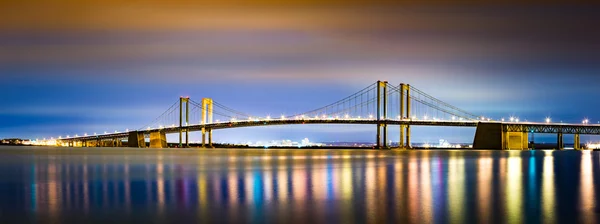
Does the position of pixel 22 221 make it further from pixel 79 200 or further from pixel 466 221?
pixel 466 221

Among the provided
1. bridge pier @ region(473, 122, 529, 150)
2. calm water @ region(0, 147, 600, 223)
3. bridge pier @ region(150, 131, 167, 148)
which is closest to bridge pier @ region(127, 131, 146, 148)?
bridge pier @ region(150, 131, 167, 148)

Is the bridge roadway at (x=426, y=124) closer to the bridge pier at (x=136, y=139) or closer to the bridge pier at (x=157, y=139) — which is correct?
the bridge pier at (x=157, y=139)

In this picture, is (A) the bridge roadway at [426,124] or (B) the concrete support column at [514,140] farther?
(B) the concrete support column at [514,140]

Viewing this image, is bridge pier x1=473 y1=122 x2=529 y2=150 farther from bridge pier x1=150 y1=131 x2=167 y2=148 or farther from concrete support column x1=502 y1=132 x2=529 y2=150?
bridge pier x1=150 y1=131 x2=167 y2=148

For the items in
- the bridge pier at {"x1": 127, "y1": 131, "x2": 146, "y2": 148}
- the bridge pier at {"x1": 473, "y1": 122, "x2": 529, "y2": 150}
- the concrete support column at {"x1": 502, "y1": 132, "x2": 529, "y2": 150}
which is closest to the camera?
the bridge pier at {"x1": 473, "y1": 122, "x2": 529, "y2": 150}

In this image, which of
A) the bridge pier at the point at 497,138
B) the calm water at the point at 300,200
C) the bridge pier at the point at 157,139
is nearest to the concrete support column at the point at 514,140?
the bridge pier at the point at 497,138

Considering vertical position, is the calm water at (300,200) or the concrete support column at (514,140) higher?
the calm water at (300,200)

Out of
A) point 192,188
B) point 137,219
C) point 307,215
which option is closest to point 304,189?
point 192,188

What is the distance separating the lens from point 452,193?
61.6 feet

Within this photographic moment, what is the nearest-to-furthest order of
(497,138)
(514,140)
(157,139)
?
(497,138)
(514,140)
(157,139)

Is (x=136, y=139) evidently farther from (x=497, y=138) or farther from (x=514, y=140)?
(x=514, y=140)

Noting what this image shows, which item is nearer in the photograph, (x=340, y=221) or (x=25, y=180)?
(x=340, y=221)

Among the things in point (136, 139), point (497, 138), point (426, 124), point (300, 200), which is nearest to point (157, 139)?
point (136, 139)

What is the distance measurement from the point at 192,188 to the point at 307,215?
7.73 m
